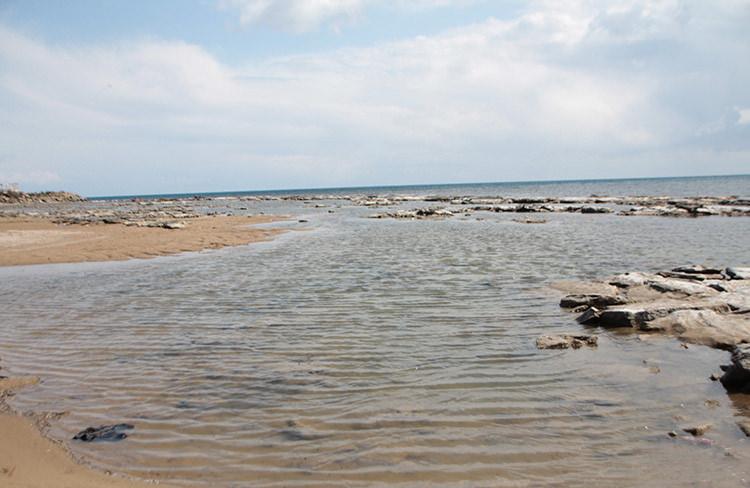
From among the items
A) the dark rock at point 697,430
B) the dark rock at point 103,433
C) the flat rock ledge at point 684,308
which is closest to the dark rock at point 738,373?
the flat rock ledge at point 684,308

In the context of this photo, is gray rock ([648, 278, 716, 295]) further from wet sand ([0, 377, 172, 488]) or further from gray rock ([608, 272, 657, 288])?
wet sand ([0, 377, 172, 488])

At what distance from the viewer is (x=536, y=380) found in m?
5.92

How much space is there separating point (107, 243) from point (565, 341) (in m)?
21.3

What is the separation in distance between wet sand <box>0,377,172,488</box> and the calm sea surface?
0.66 feet

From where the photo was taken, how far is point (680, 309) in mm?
8383

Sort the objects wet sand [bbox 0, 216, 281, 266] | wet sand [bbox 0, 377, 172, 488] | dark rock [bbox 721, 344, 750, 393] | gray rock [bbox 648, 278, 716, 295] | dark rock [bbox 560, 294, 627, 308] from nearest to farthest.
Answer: wet sand [bbox 0, 377, 172, 488], dark rock [bbox 721, 344, 750, 393], dark rock [bbox 560, 294, 627, 308], gray rock [bbox 648, 278, 716, 295], wet sand [bbox 0, 216, 281, 266]

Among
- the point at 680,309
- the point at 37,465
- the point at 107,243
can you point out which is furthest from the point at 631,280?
the point at 107,243

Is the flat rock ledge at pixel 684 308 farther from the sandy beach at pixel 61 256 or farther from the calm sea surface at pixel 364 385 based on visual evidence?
the sandy beach at pixel 61 256

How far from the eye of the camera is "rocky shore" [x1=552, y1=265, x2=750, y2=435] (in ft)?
23.3

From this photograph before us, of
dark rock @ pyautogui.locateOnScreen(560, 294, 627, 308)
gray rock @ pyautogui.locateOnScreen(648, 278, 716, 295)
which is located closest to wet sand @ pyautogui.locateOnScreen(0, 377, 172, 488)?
dark rock @ pyautogui.locateOnScreen(560, 294, 627, 308)

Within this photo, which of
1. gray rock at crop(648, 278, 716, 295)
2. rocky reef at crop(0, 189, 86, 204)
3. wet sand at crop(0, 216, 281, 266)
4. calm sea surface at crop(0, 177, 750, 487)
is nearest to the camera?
calm sea surface at crop(0, 177, 750, 487)

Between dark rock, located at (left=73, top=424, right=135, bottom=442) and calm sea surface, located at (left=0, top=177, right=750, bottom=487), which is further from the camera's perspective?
dark rock, located at (left=73, top=424, right=135, bottom=442)

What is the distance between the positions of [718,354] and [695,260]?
10227 millimetres

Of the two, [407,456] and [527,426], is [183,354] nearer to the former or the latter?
[407,456]
